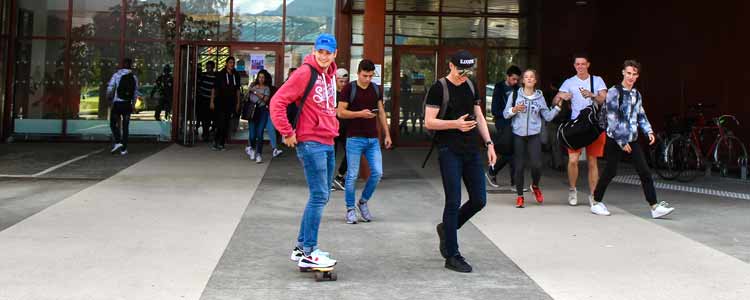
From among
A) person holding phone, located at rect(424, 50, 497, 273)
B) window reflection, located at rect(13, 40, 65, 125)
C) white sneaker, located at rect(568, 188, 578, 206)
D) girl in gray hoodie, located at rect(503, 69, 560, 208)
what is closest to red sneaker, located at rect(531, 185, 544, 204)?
girl in gray hoodie, located at rect(503, 69, 560, 208)

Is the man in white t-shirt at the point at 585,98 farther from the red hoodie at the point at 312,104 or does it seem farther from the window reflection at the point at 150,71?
the window reflection at the point at 150,71

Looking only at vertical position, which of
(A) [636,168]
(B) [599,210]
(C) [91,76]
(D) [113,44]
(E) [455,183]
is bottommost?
(B) [599,210]

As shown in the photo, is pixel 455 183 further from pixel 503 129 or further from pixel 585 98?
pixel 503 129

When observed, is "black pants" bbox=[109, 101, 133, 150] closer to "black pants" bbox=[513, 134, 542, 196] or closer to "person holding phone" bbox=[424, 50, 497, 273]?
"black pants" bbox=[513, 134, 542, 196]

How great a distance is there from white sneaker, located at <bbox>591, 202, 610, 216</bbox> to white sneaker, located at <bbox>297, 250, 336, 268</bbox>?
425 centimetres


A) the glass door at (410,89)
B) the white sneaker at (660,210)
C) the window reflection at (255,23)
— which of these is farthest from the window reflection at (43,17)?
the white sneaker at (660,210)

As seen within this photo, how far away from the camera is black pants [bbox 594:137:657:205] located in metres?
9.20

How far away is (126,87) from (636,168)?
9.29 meters

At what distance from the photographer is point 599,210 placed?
9.54m

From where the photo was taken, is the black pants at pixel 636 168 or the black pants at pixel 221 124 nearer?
the black pants at pixel 636 168

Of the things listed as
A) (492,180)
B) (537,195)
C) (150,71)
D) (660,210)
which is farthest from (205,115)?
(660,210)

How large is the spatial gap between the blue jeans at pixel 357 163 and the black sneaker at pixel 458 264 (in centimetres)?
214

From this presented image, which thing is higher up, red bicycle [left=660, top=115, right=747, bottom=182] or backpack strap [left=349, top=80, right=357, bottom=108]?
backpack strap [left=349, top=80, right=357, bottom=108]

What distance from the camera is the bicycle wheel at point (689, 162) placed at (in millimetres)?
12984
